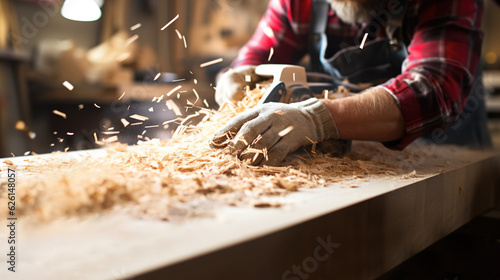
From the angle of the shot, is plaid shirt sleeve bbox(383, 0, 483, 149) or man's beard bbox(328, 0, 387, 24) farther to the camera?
man's beard bbox(328, 0, 387, 24)

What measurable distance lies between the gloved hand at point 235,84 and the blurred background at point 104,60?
1599 millimetres

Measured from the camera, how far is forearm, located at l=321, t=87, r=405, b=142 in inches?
44.8

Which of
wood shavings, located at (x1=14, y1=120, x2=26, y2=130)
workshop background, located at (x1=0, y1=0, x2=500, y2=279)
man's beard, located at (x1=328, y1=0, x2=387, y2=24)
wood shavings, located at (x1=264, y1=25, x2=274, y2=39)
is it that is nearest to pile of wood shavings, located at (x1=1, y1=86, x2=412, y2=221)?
man's beard, located at (x1=328, y1=0, x2=387, y2=24)

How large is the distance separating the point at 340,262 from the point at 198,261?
34cm

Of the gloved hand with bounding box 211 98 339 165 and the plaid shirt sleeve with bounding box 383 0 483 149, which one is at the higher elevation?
the plaid shirt sleeve with bounding box 383 0 483 149

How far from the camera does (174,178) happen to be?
0.85 m

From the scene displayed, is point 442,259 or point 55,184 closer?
point 55,184

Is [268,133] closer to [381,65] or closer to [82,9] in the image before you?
[381,65]

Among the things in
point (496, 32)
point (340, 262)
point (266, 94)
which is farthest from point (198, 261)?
point (496, 32)

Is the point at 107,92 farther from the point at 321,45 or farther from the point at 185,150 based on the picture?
the point at 185,150

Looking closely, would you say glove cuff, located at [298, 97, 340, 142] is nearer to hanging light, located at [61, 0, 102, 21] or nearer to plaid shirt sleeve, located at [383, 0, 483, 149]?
plaid shirt sleeve, located at [383, 0, 483, 149]

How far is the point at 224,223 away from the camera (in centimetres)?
61

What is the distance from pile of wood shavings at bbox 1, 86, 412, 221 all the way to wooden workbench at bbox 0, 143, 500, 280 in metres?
0.04

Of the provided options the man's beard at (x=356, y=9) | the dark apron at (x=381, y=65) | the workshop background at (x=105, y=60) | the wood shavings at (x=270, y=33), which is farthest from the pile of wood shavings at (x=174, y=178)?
the workshop background at (x=105, y=60)
